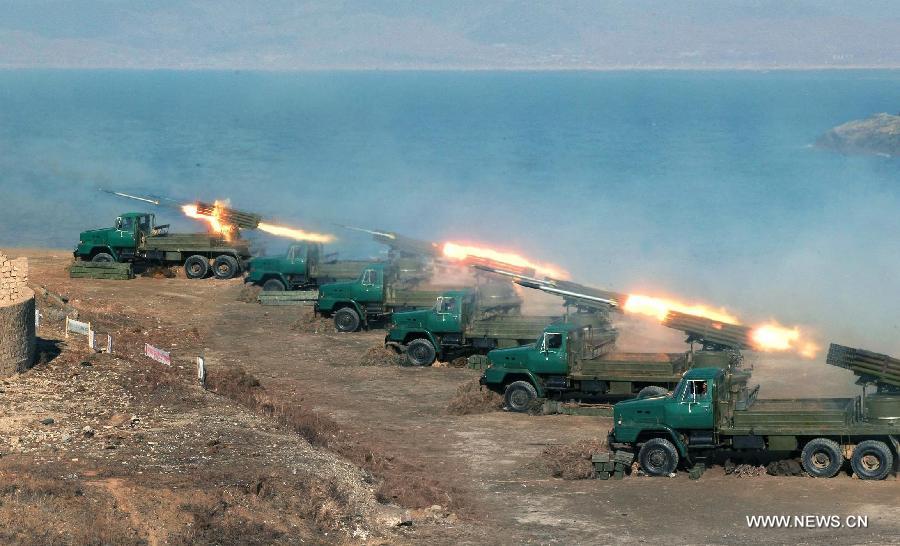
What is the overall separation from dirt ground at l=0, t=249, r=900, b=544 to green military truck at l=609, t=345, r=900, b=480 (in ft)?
1.71

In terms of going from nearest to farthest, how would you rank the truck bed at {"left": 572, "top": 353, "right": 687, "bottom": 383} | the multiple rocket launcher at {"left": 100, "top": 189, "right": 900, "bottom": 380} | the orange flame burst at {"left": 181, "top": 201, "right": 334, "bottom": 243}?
the multiple rocket launcher at {"left": 100, "top": 189, "right": 900, "bottom": 380}, the truck bed at {"left": 572, "top": 353, "right": 687, "bottom": 383}, the orange flame burst at {"left": 181, "top": 201, "right": 334, "bottom": 243}

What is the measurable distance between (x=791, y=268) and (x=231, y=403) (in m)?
40.0

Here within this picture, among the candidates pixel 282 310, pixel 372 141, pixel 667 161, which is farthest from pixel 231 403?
pixel 372 141

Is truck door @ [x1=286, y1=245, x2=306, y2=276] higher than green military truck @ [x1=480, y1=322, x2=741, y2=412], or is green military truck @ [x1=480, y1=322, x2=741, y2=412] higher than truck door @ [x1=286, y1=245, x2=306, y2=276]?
truck door @ [x1=286, y1=245, x2=306, y2=276]

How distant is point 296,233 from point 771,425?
29.9 m

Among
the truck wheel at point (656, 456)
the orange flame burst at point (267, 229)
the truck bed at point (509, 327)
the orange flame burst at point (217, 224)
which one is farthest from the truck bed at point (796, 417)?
the orange flame burst at point (217, 224)

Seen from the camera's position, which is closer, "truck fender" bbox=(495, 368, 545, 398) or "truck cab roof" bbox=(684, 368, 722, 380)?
"truck cab roof" bbox=(684, 368, 722, 380)

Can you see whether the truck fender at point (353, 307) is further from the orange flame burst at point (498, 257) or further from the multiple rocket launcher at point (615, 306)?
the orange flame burst at point (498, 257)

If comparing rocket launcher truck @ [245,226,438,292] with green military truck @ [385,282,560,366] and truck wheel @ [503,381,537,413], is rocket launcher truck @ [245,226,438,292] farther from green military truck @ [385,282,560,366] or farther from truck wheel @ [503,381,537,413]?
truck wheel @ [503,381,537,413]

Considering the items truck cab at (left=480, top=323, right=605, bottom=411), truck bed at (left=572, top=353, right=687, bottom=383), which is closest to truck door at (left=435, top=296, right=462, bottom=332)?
truck cab at (left=480, top=323, right=605, bottom=411)

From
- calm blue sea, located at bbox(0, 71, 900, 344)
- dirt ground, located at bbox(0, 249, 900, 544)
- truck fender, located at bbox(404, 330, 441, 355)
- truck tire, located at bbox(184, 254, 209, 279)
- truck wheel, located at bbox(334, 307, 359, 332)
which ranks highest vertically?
calm blue sea, located at bbox(0, 71, 900, 344)

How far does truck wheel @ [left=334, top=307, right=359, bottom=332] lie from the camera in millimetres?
50562

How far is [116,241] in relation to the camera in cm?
6031

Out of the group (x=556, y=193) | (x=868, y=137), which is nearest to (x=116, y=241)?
(x=556, y=193)
